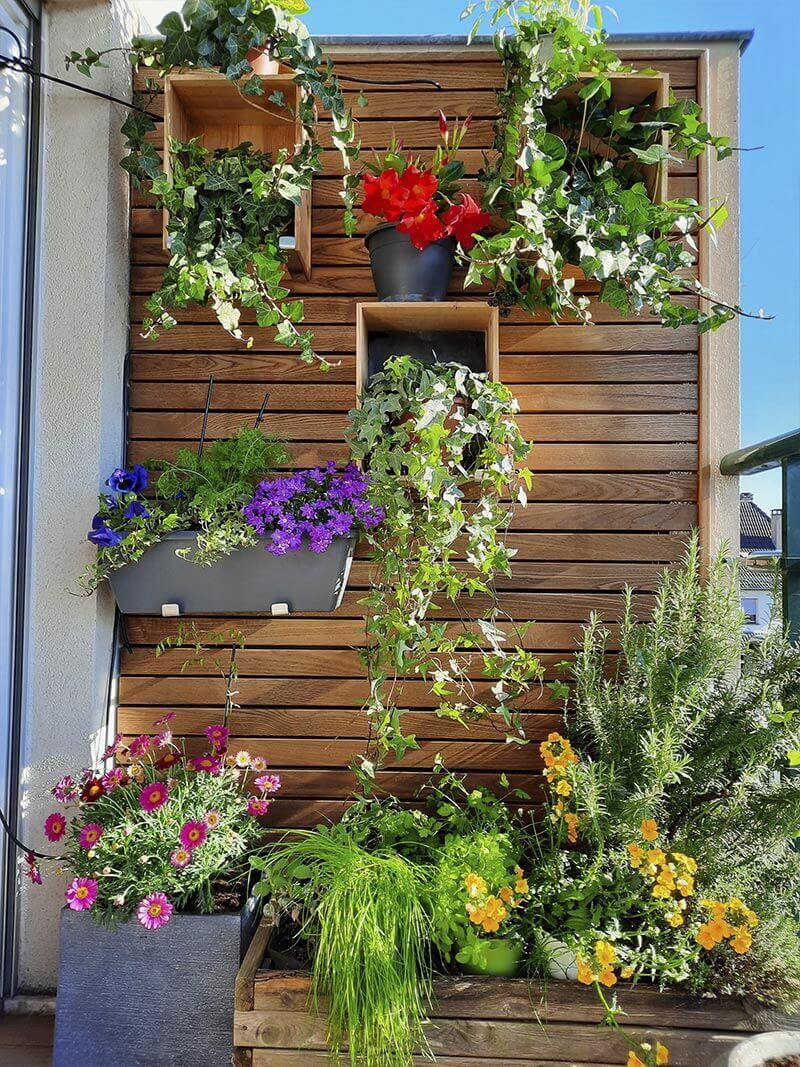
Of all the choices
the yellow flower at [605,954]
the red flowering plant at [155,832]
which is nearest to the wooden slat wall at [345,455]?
the red flowering plant at [155,832]

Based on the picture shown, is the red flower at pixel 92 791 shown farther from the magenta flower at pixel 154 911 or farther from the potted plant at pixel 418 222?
the potted plant at pixel 418 222

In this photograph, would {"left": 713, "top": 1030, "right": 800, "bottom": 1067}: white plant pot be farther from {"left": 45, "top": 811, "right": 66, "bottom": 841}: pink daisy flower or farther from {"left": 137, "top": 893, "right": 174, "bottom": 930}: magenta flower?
{"left": 45, "top": 811, "right": 66, "bottom": 841}: pink daisy flower

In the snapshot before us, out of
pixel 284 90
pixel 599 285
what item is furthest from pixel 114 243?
pixel 599 285

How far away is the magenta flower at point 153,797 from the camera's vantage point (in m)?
1.70

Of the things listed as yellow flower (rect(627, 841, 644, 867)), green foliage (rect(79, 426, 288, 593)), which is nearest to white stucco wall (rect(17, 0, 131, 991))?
green foliage (rect(79, 426, 288, 593))

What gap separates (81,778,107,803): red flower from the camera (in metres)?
1.80

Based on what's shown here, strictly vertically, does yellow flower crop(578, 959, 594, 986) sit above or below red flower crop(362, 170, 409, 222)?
below

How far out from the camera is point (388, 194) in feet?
6.01

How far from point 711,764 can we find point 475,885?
Answer: 61 centimetres

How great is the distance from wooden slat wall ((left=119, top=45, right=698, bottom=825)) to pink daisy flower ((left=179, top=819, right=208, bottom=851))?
45 cm

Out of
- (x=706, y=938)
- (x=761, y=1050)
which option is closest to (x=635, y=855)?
(x=706, y=938)

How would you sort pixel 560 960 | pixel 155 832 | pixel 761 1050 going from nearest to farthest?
pixel 761 1050 → pixel 560 960 → pixel 155 832

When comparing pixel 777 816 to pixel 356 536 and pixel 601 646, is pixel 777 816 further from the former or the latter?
pixel 356 536

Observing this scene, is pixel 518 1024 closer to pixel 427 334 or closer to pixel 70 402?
pixel 427 334
